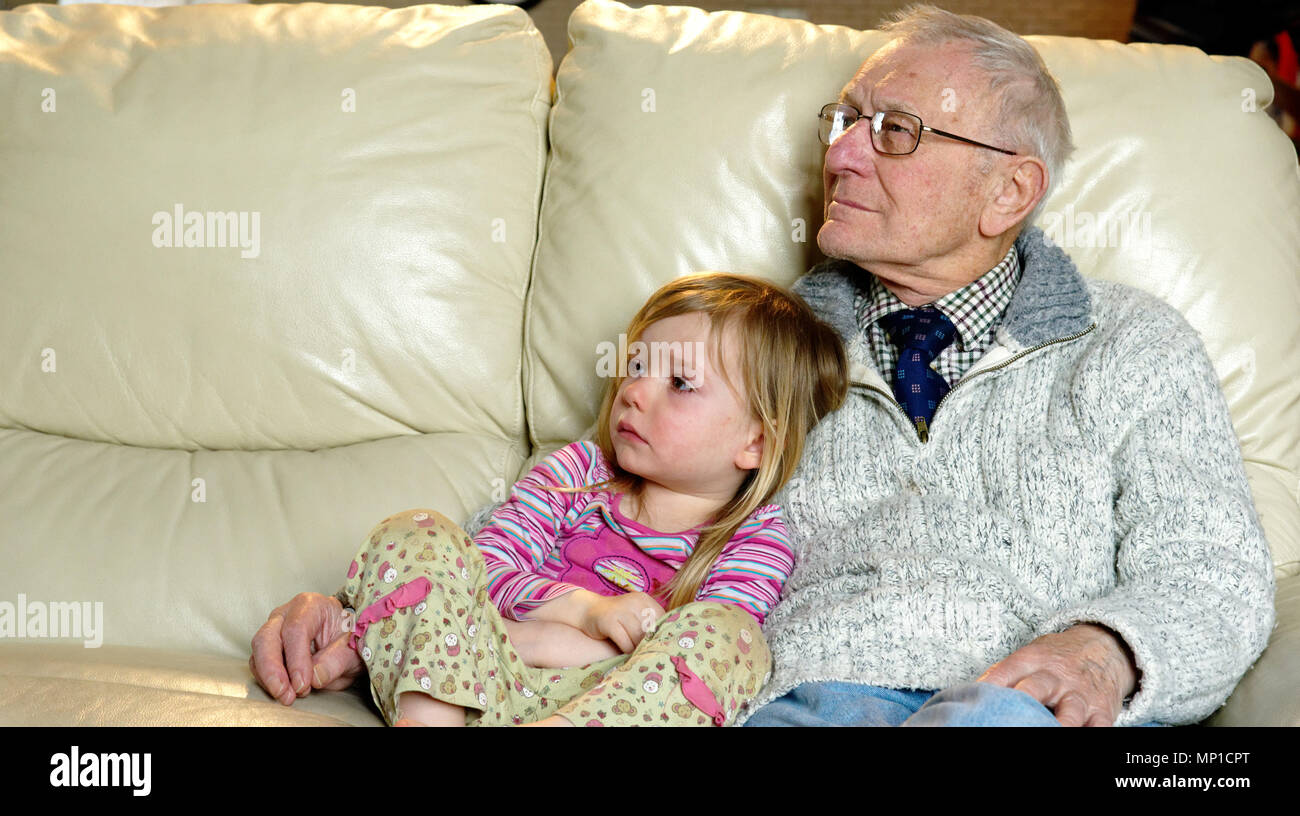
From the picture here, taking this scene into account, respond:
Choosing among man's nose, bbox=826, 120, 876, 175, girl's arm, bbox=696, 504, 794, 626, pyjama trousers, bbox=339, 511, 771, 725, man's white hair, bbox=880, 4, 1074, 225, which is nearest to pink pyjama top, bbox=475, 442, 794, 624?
girl's arm, bbox=696, 504, 794, 626

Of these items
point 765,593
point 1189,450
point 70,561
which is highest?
point 1189,450

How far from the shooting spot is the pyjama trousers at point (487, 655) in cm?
107

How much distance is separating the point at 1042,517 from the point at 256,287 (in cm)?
111

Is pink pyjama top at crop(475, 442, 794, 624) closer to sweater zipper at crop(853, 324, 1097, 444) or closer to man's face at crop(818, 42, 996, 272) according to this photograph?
sweater zipper at crop(853, 324, 1097, 444)

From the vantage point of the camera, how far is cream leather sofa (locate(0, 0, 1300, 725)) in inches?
62.7

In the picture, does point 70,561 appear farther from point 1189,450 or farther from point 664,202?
point 1189,450

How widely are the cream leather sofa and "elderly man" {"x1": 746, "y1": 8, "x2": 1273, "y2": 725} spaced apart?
0.19 meters

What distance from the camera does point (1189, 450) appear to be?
127 centimetres

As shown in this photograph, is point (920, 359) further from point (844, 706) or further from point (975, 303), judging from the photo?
point (844, 706)

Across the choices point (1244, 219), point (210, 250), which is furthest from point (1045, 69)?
point (210, 250)

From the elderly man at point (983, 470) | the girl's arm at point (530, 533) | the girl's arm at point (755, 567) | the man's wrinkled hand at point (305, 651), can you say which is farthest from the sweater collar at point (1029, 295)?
the man's wrinkled hand at point (305, 651)

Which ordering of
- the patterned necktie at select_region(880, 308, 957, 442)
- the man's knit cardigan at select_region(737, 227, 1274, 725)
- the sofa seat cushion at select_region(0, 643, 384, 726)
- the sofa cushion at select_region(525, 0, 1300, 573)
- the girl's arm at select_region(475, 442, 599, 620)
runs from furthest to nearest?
1. the sofa cushion at select_region(525, 0, 1300, 573)
2. the patterned necktie at select_region(880, 308, 957, 442)
3. the girl's arm at select_region(475, 442, 599, 620)
4. the man's knit cardigan at select_region(737, 227, 1274, 725)
5. the sofa seat cushion at select_region(0, 643, 384, 726)

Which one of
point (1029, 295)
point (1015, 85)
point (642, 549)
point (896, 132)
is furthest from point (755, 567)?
point (1015, 85)

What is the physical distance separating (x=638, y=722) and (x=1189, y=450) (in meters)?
0.69
